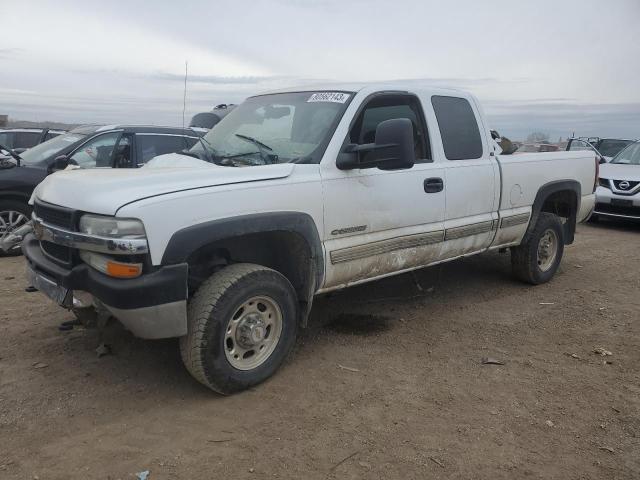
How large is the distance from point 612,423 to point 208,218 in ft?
8.72

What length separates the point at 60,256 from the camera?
3479mm

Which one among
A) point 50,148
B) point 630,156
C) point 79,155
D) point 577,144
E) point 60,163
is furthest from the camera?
point 577,144

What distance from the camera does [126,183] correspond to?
3.23 metres

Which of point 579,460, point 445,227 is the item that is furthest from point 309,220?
point 579,460

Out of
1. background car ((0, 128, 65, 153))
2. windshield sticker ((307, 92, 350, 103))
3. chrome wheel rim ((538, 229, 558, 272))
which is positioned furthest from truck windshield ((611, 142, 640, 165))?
background car ((0, 128, 65, 153))

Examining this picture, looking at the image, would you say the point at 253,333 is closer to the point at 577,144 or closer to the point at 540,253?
the point at 540,253

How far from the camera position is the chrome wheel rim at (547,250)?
623cm

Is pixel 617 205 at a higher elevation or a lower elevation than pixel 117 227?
lower

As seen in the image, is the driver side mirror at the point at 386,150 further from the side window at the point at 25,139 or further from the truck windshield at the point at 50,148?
the side window at the point at 25,139

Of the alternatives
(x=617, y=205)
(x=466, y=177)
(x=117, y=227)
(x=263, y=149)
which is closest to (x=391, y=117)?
(x=466, y=177)

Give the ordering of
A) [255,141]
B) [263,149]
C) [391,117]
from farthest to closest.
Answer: [391,117] < [255,141] < [263,149]

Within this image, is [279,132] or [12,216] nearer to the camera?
[279,132]

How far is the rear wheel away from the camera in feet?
23.1

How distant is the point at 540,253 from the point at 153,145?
5219mm
